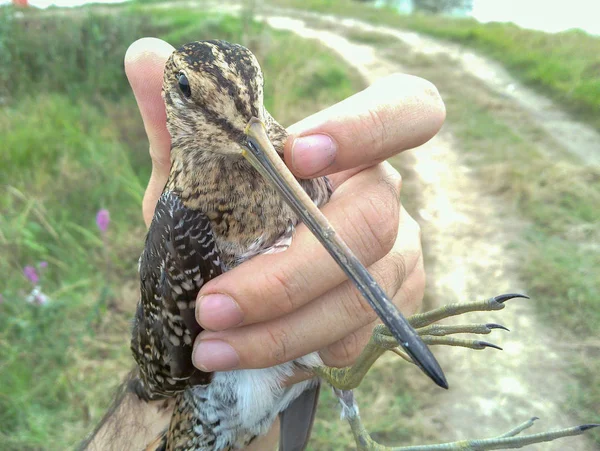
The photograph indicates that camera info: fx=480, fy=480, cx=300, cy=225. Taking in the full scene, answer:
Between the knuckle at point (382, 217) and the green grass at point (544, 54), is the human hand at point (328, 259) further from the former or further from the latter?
the green grass at point (544, 54)

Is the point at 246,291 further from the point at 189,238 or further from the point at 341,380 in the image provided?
the point at 341,380

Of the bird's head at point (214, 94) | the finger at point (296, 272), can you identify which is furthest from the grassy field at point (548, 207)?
the bird's head at point (214, 94)

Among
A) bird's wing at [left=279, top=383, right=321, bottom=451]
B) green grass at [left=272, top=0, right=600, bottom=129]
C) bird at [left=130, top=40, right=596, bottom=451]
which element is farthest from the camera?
green grass at [left=272, top=0, right=600, bottom=129]

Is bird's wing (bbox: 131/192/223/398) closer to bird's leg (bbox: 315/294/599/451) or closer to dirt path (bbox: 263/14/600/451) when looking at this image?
bird's leg (bbox: 315/294/599/451)

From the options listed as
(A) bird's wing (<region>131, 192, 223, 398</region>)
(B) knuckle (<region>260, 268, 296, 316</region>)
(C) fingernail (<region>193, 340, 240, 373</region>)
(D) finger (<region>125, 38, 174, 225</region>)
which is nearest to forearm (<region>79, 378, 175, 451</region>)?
(A) bird's wing (<region>131, 192, 223, 398</region>)

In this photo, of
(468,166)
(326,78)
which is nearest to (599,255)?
(468,166)

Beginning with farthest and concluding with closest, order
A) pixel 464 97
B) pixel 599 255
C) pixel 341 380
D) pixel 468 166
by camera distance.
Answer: pixel 464 97
pixel 468 166
pixel 599 255
pixel 341 380
